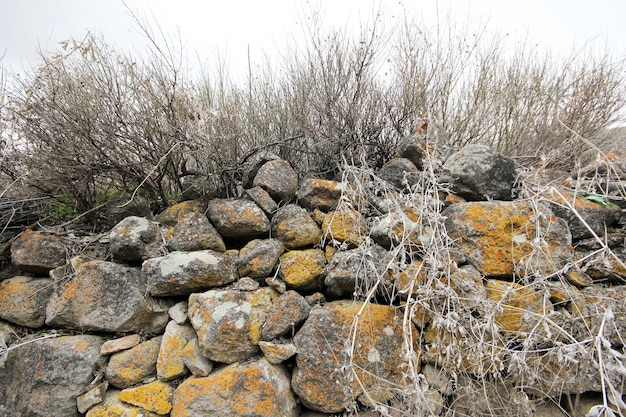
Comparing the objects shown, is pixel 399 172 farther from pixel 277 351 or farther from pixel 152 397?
pixel 152 397

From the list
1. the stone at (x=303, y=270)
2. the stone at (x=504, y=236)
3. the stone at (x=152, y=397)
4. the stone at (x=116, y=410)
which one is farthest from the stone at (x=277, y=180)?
the stone at (x=116, y=410)

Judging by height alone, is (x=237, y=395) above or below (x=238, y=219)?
below

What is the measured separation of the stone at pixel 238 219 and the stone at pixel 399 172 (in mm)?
1172

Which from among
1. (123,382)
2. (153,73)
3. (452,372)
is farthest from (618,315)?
(153,73)

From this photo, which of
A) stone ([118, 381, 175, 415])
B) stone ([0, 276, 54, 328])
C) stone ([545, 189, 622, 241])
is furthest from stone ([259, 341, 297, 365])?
stone ([545, 189, 622, 241])

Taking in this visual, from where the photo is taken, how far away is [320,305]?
228 centimetres

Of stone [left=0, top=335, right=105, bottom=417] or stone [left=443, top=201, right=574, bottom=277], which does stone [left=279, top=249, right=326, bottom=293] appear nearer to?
stone [left=443, top=201, right=574, bottom=277]

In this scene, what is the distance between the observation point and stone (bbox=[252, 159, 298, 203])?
2.75 metres

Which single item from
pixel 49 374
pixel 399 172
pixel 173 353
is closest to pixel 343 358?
pixel 173 353

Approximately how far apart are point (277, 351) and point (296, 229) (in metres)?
0.90

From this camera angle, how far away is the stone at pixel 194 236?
241cm

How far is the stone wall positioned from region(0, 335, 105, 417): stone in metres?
0.01

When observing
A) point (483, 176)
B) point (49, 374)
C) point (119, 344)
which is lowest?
point (49, 374)

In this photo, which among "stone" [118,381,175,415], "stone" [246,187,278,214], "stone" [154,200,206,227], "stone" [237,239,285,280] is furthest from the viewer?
"stone" [154,200,206,227]
